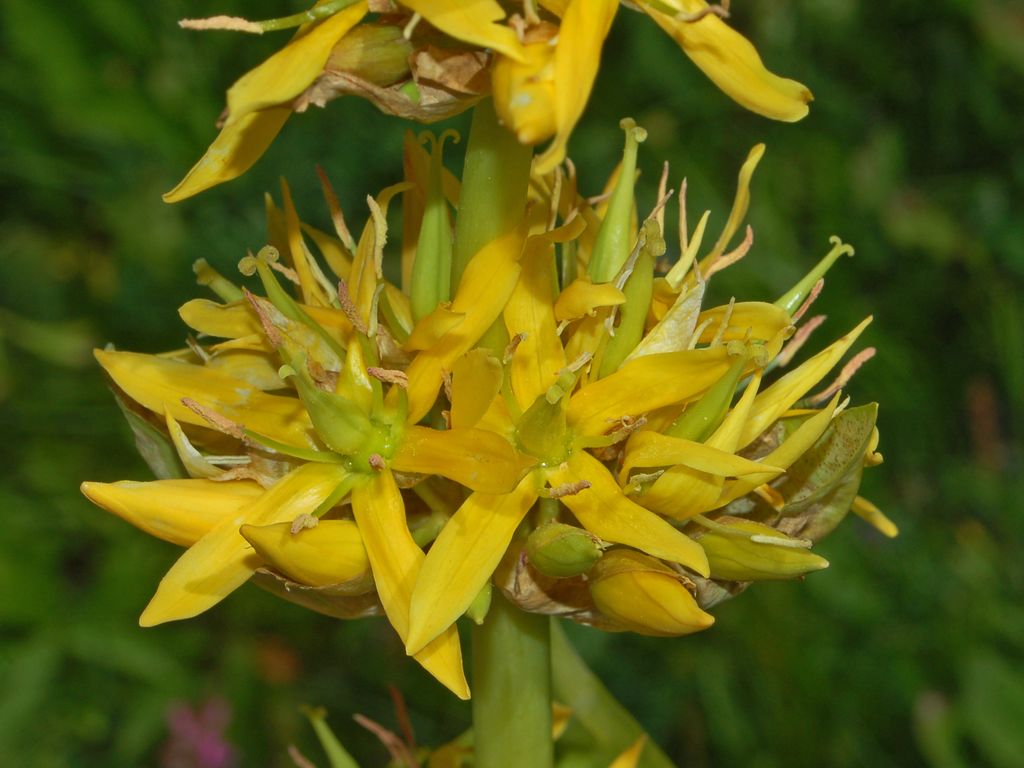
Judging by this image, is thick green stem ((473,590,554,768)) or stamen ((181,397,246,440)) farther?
thick green stem ((473,590,554,768))

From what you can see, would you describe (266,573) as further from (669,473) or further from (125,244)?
(125,244)

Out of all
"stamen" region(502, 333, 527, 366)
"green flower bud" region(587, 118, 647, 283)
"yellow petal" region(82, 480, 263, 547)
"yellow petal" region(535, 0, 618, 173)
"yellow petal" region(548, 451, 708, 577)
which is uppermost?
"yellow petal" region(535, 0, 618, 173)

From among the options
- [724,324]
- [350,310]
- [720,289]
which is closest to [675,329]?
[724,324]

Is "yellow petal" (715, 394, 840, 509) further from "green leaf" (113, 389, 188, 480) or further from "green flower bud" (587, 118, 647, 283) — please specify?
"green leaf" (113, 389, 188, 480)

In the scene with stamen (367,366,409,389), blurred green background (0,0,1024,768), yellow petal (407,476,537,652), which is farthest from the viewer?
blurred green background (0,0,1024,768)

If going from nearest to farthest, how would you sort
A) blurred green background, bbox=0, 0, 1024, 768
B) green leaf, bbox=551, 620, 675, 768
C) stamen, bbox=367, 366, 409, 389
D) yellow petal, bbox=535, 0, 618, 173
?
yellow petal, bbox=535, 0, 618, 173
stamen, bbox=367, 366, 409, 389
green leaf, bbox=551, 620, 675, 768
blurred green background, bbox=0, 0, 1024, 768

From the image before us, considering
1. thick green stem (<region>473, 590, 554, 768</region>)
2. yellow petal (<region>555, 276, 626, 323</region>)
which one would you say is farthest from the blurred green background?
yellow petal (<region>555, 276, 626, 323</region>)

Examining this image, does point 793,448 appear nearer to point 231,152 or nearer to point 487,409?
point 487,409

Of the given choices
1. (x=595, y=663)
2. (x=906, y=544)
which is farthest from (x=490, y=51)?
(x=906, y=544)
